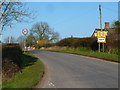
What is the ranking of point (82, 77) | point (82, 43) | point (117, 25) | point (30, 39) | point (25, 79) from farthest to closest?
1. point (30, 39)
2. point (117, 25)
3. point (82, 43)
4. point (82, 77)
5. point (25, 79)

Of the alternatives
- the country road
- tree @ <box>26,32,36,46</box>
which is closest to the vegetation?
tree @ <box>26,32,36,46</box>

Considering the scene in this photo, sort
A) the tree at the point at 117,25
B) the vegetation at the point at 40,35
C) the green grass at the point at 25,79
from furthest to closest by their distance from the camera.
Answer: the vegetation at the point at 40,35 → the tree at the point at 117,25 → the green grass at the point at 25,79

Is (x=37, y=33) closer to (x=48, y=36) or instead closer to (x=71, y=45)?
(x=48, y=36)

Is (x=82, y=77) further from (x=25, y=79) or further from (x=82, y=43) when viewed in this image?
(x=82, y=43)

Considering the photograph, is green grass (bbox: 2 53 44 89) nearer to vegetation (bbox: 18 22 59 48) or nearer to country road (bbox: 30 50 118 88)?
country road (bbox: 30 50 118 88)

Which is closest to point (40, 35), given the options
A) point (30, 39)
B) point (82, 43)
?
point (30, 39)

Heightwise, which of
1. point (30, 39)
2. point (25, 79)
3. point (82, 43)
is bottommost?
point (25, 79)

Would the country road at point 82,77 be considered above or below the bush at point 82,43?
below

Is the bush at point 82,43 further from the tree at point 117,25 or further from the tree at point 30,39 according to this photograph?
the tree at point 30,39

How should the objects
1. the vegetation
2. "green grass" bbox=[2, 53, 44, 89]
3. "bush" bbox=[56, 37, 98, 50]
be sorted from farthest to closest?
the vegetation
"bush" bbox=[56, 37, 98, 50]
"green grass" bbox=[2, 53, 44, 89]

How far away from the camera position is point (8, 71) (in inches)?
372

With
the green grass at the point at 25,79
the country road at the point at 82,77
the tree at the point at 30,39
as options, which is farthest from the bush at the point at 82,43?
the tree at the point at 30,39

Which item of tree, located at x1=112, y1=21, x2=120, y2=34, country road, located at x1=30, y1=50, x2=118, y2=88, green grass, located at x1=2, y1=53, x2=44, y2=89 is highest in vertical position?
tree, located at x1=112, y1=21, x2=120, y2=34

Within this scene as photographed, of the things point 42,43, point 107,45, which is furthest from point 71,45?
point 42,43
